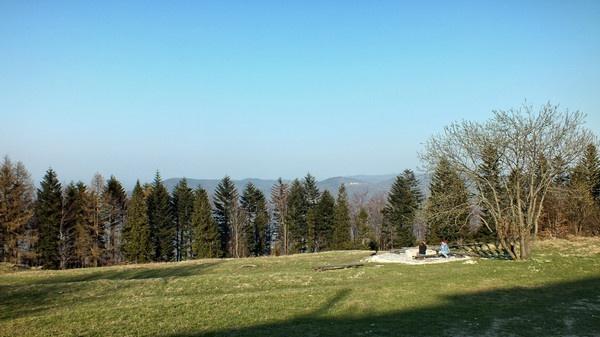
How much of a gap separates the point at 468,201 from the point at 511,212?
2.87 m

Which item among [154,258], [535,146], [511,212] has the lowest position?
[154,258]

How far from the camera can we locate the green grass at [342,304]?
1502 cm

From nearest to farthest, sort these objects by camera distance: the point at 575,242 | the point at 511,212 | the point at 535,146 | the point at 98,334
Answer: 1. the point at 98,334
2. the point at 535,146
3. the point at 511,212
4. the point at 575,242

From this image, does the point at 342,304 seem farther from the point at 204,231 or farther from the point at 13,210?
the point at 204,231

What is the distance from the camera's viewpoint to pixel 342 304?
18.7 meters

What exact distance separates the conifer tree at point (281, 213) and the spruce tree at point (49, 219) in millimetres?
35458

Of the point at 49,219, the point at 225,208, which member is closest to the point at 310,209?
the point at 225,208

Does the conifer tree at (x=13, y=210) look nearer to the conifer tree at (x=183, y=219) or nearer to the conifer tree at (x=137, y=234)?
the conifer tree at (x=137, y=234)

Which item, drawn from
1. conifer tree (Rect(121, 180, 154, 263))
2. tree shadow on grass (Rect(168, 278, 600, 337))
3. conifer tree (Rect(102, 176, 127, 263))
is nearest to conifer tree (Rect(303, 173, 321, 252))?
conifer tree (Rect(121, 180, 154, 263))

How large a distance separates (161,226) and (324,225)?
2705 cm

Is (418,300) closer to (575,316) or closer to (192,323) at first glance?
(575,316)

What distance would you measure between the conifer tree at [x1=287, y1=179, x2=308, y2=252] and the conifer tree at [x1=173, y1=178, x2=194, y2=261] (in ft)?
55.9

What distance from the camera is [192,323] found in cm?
1609

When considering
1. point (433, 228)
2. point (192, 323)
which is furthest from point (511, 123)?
point (433, 228)
